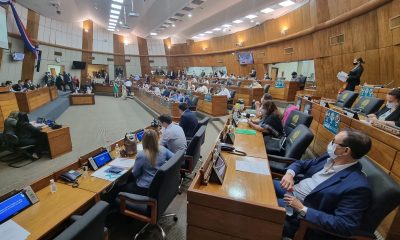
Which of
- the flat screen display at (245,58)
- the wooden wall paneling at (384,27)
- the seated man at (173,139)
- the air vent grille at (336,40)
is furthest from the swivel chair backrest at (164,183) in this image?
the flat screen display at (245,58)

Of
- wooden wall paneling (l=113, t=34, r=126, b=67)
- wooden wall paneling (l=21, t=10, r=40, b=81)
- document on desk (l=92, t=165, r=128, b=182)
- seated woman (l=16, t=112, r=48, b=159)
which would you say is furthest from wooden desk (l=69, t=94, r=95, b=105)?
document on desk (l=92, t=165, r=128, b=182)

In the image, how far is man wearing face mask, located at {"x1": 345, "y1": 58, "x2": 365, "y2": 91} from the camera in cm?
523

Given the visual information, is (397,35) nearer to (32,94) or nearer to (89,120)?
(89,120)

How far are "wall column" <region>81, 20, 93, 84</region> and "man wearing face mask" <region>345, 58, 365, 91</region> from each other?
57.7 ft

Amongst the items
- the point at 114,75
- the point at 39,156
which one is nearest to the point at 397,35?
the point at 39,156

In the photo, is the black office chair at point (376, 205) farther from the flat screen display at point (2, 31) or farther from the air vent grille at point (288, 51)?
the flat screen display at point (2, 31)

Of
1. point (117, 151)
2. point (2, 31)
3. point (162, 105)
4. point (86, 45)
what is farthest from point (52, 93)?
point (117, 151)

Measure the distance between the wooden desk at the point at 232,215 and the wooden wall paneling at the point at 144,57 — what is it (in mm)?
20883

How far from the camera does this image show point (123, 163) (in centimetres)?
251

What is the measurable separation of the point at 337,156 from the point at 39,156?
519cm

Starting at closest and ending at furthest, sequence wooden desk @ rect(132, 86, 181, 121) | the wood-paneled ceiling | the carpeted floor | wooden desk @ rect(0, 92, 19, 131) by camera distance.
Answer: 1. the carpeted floor
2. wooden desk @ rect(0, 92, 19, 131)
3. wooden desk @ rect(132, 86, 181, 121)
4. the wood-paneled ceiling

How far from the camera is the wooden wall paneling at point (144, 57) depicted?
20.7 metres

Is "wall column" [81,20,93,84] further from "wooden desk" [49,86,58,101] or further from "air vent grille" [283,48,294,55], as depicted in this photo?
"air vent grille" [283,48,294,55]

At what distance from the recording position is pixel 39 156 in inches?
171
